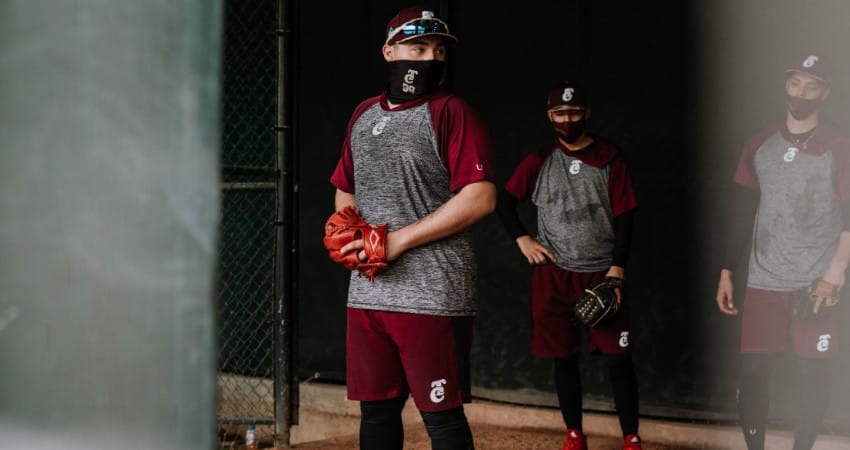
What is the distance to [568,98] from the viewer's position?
4.74 m

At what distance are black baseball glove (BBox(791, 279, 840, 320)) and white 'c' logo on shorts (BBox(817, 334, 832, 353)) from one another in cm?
11

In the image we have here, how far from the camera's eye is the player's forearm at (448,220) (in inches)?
109

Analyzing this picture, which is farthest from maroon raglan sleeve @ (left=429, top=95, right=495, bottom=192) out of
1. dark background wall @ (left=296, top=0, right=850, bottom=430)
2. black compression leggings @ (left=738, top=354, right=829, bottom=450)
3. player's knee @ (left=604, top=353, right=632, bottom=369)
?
dark background wall @ (left=296, top=0, right=850, bottom=430)

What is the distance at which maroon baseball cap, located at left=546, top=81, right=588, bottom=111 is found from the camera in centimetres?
473

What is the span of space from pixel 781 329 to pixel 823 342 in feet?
0.56

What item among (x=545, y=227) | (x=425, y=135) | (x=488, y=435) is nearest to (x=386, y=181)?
(x=425, y=135)

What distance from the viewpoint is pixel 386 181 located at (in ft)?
9.66

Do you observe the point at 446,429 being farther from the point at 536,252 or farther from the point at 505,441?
the point at 505,441

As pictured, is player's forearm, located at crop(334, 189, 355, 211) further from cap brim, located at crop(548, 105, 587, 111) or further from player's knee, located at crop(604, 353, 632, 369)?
player's knee, located at crop(604, 353, 632, 369)

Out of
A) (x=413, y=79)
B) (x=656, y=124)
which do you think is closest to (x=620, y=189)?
(x=656, y=124)

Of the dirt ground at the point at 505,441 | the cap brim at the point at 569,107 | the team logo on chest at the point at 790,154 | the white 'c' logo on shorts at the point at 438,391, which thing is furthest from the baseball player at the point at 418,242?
the dirt ground at the point at 505,441

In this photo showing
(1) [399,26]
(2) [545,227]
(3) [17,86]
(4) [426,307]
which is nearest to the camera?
(3) [17,86]

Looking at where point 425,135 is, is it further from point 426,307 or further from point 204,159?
point 204,159

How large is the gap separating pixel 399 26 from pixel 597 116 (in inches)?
121
